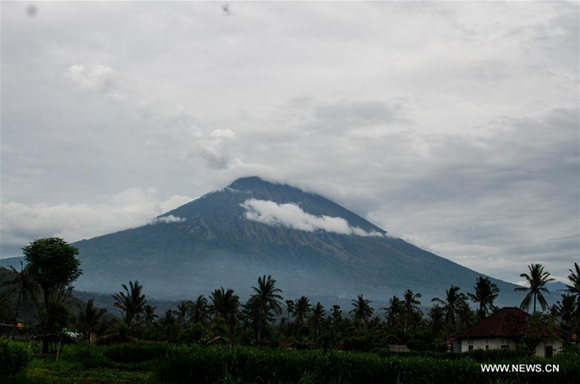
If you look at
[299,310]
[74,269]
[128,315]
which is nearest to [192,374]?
[74,269]

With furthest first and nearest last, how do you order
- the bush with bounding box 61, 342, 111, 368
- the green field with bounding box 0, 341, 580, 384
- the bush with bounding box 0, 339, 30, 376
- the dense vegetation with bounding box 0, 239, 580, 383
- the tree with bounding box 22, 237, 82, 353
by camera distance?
the tree with bounding box 22, 237, 82, 353 < the bush with bounding box 61, 342, 111, 368 < the bush with bounding box 0, 339, 30, 376 < the dense vegetation with bounding box 0, 239, 580, 383 < the green field with bounding box 0, 341, 580, 384

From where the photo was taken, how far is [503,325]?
6341 cm

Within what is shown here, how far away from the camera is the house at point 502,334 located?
2290 inches

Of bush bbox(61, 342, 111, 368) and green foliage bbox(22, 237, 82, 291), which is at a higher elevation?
green foliage bbox(22, 237, 82, 291)

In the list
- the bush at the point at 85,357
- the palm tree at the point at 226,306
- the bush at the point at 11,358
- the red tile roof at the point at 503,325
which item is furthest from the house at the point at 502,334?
the bush at the point at 11,358

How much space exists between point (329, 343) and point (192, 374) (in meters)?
83.0

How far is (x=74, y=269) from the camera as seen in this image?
66.3m

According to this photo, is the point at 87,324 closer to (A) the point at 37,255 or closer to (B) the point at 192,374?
(A) the point at 37,255

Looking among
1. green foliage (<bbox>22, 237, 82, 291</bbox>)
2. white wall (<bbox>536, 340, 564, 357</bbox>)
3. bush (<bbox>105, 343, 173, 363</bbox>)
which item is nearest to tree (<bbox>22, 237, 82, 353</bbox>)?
green foliage (<bbox>22, 237, 82, 291</bbox>)

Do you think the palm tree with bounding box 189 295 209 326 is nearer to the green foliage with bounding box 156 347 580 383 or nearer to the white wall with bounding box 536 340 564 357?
the white wall with bounding box 536 340 564 357

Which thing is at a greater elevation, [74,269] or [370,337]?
[74,269]

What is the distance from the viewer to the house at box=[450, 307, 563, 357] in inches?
2290

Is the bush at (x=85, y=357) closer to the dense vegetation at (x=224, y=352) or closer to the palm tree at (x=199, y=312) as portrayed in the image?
the dense vegetation at (x=224, y=352)

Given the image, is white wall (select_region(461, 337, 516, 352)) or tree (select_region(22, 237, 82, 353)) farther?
tree (select_region(22, 237, 82, 353))
